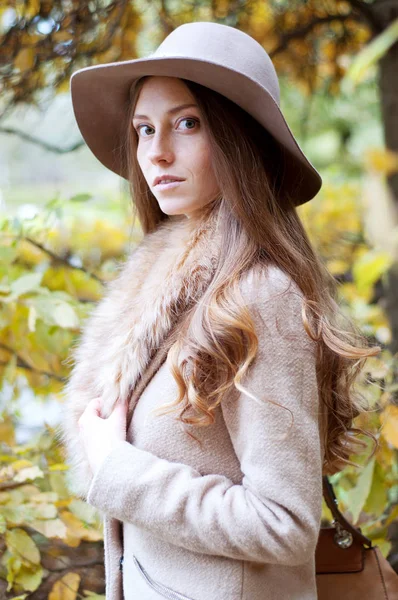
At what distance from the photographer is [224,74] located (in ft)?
4.72

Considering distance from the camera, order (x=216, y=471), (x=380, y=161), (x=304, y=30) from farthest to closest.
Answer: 1. (x=304, y=30)
2. (x=216, y=471)
3. (x=380, y=161)

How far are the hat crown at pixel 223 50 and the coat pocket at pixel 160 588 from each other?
1.03m

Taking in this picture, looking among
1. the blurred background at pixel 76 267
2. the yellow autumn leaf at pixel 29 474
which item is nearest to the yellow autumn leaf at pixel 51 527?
the blurred background at pixel 76 267

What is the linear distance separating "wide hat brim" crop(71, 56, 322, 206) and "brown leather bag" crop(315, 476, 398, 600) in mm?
791

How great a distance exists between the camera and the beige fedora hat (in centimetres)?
144

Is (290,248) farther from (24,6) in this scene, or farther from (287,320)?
(24,6)

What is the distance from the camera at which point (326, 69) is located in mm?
4184

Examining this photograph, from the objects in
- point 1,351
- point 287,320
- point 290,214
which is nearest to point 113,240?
point 1,351

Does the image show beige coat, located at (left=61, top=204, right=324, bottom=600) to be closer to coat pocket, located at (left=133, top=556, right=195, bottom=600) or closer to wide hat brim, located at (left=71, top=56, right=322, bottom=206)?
coat pocket, located at (left=133, top=556, right=195, bottom=600)

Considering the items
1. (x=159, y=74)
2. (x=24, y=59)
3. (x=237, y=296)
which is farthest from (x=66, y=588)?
(x=24, y=59)

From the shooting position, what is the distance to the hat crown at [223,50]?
57.5 inches

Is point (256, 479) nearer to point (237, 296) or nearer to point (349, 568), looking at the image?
point (237, 296)

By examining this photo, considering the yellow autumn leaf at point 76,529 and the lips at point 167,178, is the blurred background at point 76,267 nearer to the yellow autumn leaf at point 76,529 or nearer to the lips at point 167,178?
the yellow autumn leaf at point 76,529

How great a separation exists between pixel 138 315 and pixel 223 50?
0.60 m
